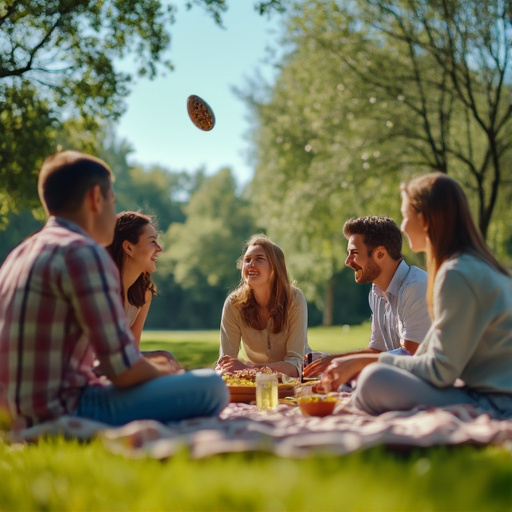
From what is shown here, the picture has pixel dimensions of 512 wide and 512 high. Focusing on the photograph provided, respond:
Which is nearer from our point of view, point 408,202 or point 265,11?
point 408,202

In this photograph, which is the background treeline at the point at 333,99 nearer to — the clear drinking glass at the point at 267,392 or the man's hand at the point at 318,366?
the man's hand at the point at 318,366

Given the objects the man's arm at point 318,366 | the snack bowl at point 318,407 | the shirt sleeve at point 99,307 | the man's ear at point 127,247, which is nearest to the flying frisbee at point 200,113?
the man's ear at point 127,247

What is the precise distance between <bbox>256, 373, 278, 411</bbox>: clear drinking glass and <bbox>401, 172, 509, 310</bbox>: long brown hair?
1.28 metres

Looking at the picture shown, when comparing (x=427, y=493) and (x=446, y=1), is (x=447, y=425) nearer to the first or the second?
Result: (x=427, y=493)

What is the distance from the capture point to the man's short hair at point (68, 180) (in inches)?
147

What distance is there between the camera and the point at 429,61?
1769 cm

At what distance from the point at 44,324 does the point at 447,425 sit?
6.49 ft

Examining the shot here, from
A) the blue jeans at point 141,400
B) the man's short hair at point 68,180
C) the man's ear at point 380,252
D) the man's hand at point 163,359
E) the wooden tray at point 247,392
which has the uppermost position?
the man's short hair at point 68,180

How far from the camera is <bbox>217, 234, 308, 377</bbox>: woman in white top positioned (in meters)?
6.49

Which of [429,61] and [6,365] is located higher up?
[429,61]

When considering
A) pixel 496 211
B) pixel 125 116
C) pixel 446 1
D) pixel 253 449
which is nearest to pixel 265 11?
pixel 125 116

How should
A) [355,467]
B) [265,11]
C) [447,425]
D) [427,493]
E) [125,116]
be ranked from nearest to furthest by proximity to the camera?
[427,493] → [355,467] → [447,425] → [265,11] → [125,116]

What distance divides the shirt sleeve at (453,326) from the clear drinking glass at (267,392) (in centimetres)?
115

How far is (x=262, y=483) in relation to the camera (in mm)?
2285
